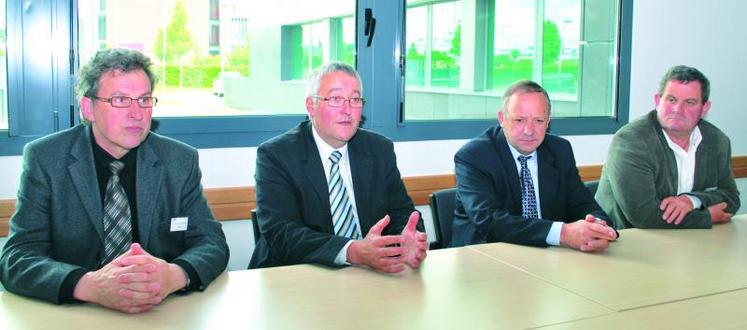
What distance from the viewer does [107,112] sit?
221 cm

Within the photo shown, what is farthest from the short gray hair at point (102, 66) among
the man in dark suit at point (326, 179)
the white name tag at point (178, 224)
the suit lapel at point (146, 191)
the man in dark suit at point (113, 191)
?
the man in dark suit at point (326, 179)

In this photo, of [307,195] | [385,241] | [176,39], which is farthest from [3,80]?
[385,241]

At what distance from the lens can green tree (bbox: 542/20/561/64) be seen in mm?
4652

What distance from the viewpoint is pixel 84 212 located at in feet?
7.14

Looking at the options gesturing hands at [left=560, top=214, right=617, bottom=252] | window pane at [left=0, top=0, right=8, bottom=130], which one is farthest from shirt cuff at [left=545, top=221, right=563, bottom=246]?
window pane at [left=0, top=0, right=8, bottom=130]

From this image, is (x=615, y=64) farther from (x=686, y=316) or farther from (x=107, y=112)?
(x=107, y=112)

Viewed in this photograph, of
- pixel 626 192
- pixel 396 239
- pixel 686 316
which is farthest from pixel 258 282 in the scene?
pixel 626 192

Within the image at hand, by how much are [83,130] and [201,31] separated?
Answer: 1.39 m

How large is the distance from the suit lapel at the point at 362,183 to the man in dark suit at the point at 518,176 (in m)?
0.43

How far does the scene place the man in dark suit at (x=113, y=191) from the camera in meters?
2.11

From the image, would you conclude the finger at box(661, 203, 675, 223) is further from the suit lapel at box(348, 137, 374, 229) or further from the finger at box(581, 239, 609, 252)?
the suit lapel at box(348, 137, 374, 229)

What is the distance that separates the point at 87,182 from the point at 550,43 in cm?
A: 333

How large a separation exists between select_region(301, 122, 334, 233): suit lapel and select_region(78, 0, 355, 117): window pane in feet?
3.59

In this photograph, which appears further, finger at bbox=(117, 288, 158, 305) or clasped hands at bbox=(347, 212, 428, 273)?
clasped hands at bbox=(347, 212, 428, 273)
